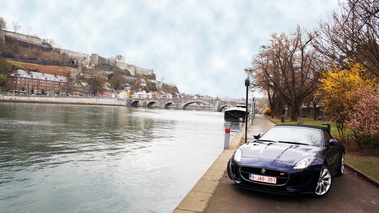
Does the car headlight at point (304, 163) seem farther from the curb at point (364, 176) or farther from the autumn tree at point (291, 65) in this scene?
the autumn tree at point (291, 65)

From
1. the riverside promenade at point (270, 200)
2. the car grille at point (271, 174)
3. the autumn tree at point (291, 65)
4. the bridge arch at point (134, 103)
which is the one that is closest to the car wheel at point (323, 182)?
the riverside promenade at point (270, 200)

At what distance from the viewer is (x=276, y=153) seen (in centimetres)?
541

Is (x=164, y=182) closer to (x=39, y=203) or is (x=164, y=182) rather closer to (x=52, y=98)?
(x=39, y=203)

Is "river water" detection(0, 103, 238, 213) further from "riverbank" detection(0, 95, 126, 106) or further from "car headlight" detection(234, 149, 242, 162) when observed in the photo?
"riverbank" detection(0, 95, 126, 106)

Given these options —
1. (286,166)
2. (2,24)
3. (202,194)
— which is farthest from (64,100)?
(286,166)

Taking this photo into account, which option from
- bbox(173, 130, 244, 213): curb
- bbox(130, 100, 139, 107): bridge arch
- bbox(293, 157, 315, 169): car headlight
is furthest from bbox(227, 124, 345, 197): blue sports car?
bbox(130, 100, 139, 107): bridge arch

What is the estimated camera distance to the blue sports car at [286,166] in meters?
4.94

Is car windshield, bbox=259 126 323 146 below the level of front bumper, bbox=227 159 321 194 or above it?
above

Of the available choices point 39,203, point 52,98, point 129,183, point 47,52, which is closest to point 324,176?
point 129,183

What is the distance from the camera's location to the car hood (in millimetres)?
5133

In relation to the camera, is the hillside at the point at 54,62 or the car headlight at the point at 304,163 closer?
the car headlight at the point at 304,163

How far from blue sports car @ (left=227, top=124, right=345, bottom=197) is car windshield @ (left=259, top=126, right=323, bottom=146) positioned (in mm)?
22

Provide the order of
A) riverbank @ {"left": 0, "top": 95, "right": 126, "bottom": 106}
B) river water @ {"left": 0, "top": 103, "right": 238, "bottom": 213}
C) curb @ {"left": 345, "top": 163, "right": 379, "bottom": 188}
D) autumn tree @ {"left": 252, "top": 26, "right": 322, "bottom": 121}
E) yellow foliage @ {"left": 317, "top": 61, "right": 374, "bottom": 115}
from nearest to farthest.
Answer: river water @ {"left": 0, "top": 103, "right": 238, "bottom": 213} → curb @ {"left": 345, "top": 163, "right": 379, "bottom": 188} → yellow foliage @ {"left": 317, "top": 61, "right": 374, "bottom": 115} → autumn tree @ {"left": 252, "top": 26, "right": 322, "bottom": 121} → riverbank @ {"left": 0, "top": 95, "right": 126, "bottom": 106}

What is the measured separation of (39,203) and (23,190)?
120 cm
